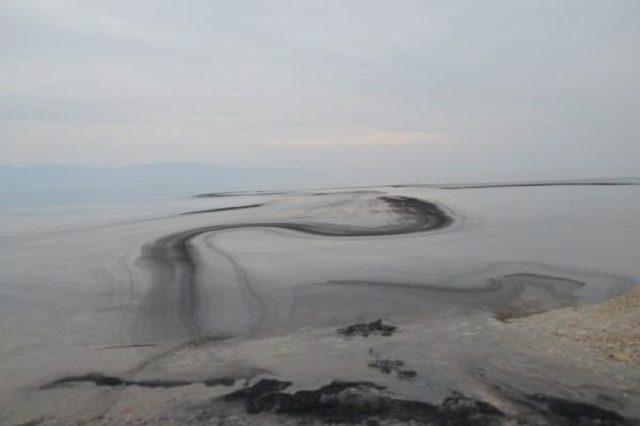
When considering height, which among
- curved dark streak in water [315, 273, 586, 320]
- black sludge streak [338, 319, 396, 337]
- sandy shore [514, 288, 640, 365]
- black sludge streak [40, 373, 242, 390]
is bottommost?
black sludge streak [40, 373, 242, 390]

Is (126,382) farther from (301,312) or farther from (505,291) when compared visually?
(505,291)

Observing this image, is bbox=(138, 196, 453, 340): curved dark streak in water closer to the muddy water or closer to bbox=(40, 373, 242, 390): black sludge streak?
the muddy water

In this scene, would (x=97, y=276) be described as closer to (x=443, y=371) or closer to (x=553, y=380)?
(x=443, y=371)

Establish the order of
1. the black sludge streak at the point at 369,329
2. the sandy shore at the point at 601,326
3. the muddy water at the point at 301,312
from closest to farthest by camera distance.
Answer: the muddy water at the point at 301,312
the sandy shore at the point at 601,326
the black sludge streak at the point at 369,329

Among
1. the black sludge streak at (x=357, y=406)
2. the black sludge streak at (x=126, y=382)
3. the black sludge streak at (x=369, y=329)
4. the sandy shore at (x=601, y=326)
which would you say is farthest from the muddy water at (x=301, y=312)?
the sandy shore at (x=601, y=326)

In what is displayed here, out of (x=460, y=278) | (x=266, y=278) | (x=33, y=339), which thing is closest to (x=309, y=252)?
(x=266, y=278)

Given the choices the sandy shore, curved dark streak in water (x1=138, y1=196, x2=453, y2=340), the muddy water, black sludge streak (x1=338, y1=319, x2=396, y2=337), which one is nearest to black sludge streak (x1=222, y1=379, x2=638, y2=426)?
the muddy water

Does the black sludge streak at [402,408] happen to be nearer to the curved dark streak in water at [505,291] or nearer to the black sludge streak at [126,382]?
the black sludge streak at [126,382]
